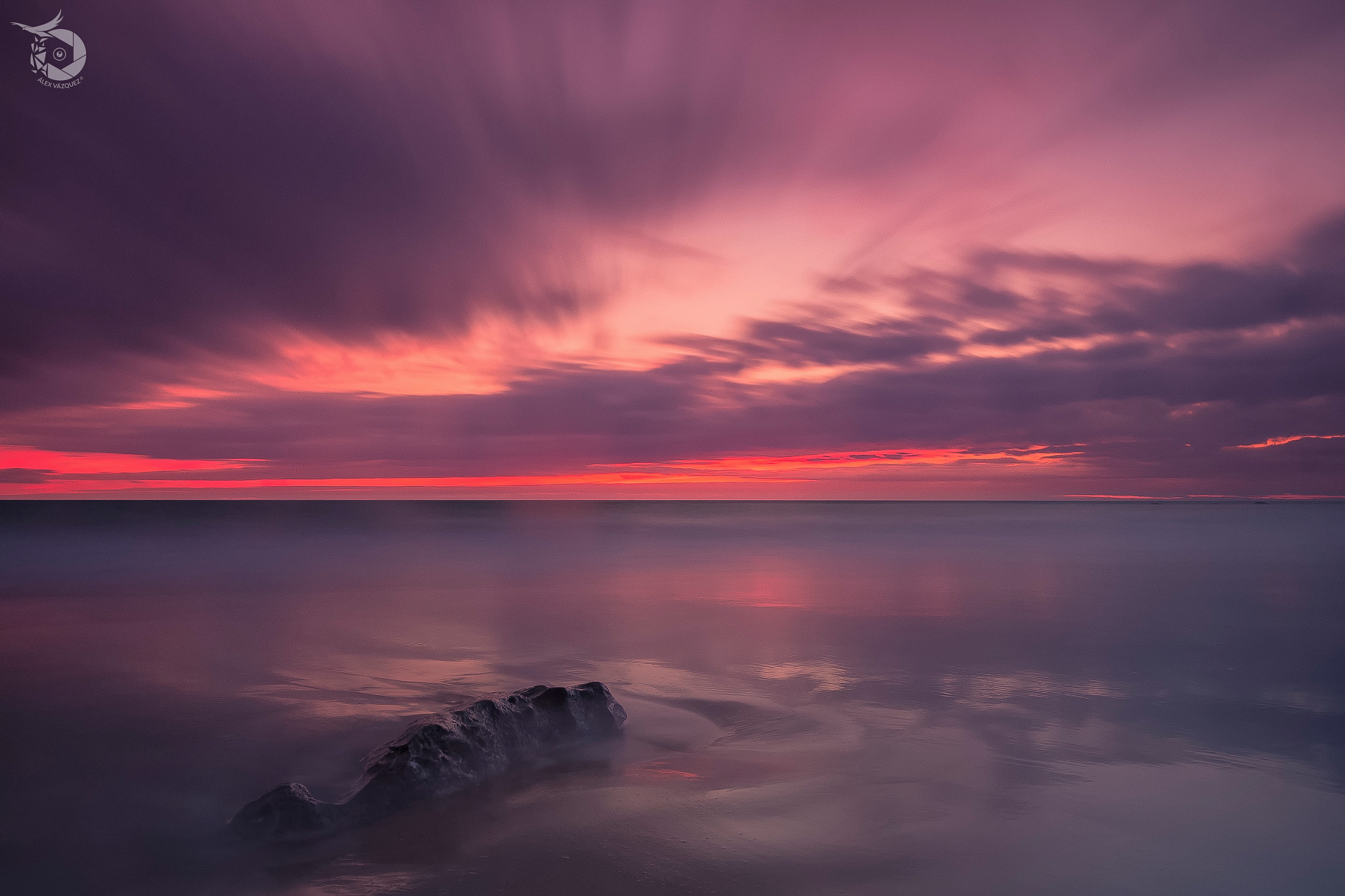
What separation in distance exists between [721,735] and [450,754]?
118 inches

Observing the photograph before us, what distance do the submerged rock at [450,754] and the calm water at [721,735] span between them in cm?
21

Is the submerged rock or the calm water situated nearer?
the calm water

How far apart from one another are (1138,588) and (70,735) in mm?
24147

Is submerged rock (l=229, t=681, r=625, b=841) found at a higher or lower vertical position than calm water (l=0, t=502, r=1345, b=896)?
higher

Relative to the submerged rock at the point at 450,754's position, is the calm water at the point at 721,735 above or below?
below

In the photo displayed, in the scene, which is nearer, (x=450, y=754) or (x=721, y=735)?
(x=450, y=754)

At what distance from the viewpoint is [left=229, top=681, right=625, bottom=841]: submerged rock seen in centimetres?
537

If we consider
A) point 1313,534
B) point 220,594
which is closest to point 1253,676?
point 220,594

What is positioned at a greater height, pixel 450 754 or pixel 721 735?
pixel 450 754

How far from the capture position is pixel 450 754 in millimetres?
6215

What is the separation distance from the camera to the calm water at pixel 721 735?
5109 millimetres

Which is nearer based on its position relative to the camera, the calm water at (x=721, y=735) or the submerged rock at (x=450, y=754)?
the calm water at (x=721, y=735)

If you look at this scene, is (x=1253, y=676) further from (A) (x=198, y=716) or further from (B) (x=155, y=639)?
(B) (x=155, y=639)

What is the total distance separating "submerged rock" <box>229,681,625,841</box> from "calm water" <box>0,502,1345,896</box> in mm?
210
